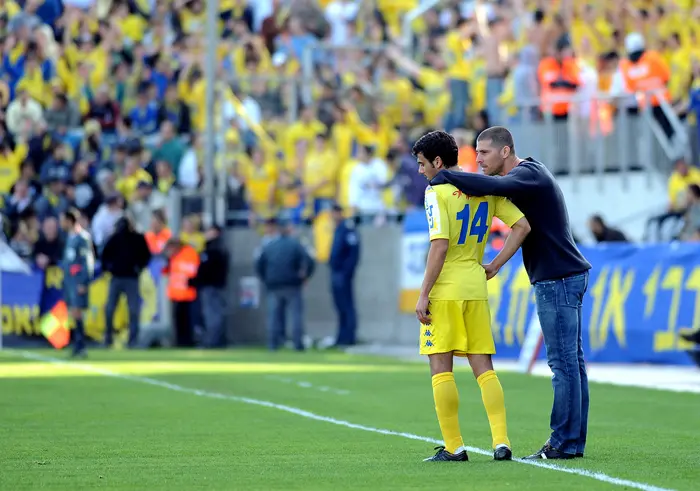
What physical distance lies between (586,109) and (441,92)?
499 centimetres

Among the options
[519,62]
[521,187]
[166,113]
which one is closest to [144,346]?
[166,113]

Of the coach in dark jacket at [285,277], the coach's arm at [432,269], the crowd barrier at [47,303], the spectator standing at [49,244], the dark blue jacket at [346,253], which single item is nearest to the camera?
the coach's arm at [432,269]

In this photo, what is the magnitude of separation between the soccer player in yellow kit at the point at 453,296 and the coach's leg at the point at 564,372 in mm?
450

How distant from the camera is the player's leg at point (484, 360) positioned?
32.3 feet

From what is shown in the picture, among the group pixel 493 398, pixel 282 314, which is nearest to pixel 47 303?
pixel 282 314

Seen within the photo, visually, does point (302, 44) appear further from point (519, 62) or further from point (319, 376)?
point (319, 376)

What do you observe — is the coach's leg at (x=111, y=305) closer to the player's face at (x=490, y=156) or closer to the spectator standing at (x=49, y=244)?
the spectator standing at (x=49, y=244)

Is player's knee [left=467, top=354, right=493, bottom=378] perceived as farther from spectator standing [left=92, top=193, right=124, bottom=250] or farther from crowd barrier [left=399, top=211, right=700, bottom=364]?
spectator standing [left=92, top=193, right=124, bottom=250]

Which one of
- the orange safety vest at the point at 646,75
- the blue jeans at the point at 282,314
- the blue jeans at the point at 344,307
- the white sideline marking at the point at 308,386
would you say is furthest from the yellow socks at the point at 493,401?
the blue jeans at the point at 344,307

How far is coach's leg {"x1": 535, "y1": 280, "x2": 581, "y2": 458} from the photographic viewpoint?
403 inches

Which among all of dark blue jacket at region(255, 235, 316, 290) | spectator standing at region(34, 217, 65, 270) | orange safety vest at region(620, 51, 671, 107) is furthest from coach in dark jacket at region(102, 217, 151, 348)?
orange safety vest at region(620, 51, 671, 107)

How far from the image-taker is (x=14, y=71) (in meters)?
32.3

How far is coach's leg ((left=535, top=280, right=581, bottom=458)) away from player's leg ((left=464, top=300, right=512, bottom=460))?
493 millimetres

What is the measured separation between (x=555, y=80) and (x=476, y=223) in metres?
17.9
